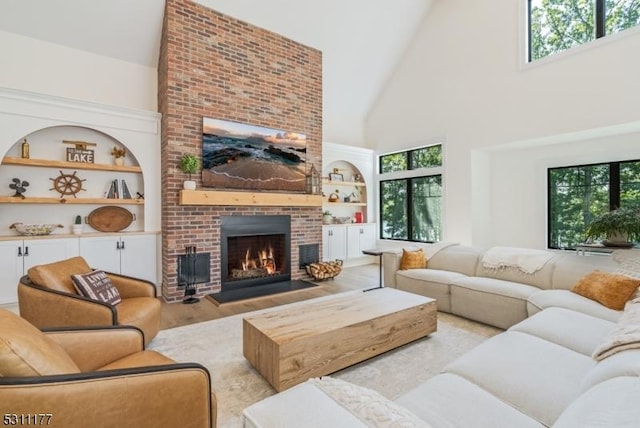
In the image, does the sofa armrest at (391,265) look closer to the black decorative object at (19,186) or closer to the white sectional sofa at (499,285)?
the white sectional sofa at (499,285)

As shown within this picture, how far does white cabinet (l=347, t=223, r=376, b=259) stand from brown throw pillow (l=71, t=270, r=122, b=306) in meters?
4.62

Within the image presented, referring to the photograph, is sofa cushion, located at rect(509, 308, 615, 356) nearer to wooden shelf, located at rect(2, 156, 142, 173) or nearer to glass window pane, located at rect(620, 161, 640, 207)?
glass window pane, located at rect(620, 161, 640, 207)

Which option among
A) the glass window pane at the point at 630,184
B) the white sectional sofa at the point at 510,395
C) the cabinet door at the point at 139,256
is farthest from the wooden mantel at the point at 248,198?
the glass window pane at the point at 630,184

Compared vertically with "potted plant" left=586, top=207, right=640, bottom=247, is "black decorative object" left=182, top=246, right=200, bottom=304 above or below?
below

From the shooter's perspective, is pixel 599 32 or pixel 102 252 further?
pixel 599 32

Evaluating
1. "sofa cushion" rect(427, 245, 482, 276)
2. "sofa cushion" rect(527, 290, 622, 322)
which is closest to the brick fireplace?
"sofa cushion" rect(427, 245, 482, 276)

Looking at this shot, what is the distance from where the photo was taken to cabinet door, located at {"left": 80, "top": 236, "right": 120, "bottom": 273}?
13.3ft

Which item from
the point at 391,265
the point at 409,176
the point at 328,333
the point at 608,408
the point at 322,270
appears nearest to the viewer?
the point at 608,408

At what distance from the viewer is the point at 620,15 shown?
162 inches

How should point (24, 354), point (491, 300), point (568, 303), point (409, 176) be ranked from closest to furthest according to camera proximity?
point (24, 354)
point (568, 303)
point (491, 300)
point (409, 176)

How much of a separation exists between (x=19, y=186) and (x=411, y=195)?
663 cm

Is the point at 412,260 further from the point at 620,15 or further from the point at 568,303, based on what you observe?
the point at 620,15

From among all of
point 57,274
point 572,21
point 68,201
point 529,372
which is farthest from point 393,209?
point 57,274

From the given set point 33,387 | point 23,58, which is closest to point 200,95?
point 23,58
